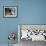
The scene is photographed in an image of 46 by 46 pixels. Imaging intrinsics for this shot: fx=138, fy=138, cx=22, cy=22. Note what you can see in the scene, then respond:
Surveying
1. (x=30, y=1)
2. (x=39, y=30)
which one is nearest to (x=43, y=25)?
(x=39, y=30)

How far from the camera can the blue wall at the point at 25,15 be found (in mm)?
Answer: 4016

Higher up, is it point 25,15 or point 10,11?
point 10,11

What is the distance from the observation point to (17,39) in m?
3.97

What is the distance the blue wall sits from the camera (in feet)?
13.2

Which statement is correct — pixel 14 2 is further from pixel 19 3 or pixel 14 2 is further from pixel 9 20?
pixel 9 20

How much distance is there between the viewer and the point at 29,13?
4.02 meters

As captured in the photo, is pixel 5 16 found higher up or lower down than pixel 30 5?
lower down

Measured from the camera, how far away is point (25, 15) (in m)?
4.03

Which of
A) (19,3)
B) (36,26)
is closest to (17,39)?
(36,26)

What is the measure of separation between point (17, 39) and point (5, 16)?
75 centimetres

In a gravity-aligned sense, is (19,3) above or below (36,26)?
above

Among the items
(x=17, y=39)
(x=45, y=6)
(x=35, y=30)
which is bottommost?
(x=17, y=39)

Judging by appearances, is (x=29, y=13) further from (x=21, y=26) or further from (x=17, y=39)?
(x=17, y=39)

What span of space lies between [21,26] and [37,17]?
21.3 inches
